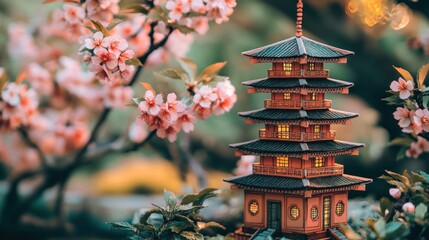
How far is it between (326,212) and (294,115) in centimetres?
69

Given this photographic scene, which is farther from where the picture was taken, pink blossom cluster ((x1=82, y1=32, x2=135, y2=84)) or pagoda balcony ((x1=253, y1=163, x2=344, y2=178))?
pagoda balcony ((x1=253, y1=163, x2=344, y2=178))

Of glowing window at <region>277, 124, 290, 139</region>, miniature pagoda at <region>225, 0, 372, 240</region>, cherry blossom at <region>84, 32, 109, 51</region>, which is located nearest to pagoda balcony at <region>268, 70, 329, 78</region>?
miniature pagoda at <region>225, 0, 372, 240</region>

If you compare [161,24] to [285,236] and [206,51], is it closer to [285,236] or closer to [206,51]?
[285,236]

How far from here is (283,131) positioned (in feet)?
16.9

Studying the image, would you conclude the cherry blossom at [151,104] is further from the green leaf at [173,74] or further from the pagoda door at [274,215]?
the pagoda door at [274,215]

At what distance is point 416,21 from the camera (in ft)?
Answer: 25.4

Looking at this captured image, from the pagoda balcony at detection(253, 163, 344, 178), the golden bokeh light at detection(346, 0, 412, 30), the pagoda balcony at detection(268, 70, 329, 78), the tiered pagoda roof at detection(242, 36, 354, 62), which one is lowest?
the pagoda balcony at detection(253, 163, 344, 178)

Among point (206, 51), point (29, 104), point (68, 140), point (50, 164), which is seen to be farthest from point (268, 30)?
point (29, 104)

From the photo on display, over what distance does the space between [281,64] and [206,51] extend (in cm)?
675

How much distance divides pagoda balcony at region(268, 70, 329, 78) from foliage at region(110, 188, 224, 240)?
2.86ft

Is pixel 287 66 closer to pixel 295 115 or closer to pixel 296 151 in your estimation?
pixel 295 115

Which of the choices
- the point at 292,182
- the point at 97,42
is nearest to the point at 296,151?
the point at 292,182

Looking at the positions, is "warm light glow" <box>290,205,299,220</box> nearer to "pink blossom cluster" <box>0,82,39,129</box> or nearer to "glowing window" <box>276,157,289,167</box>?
"glowing window" <box>276,157,289,167</box>

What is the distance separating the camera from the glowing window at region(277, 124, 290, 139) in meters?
5.14
